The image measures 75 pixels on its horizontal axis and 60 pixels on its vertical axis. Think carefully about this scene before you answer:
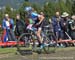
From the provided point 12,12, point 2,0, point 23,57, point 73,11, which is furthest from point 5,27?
point 2,0

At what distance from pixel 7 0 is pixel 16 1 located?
1.16m

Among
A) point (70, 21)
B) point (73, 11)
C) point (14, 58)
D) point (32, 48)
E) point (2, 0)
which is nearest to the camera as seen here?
point (14, 58)

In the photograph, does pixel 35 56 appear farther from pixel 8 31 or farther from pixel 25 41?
pixel 8 31

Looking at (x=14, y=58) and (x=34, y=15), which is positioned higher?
(x=34, y=15)

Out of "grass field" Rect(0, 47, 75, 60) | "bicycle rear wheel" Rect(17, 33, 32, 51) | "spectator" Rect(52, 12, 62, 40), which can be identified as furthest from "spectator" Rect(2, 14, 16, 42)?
"grass field" Rect(0, 47, 75, 60)

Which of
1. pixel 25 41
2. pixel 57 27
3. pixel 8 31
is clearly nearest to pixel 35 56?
pixel 25 41

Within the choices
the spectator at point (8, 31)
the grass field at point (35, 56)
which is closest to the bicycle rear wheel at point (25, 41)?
the grass field at point (35, 56)

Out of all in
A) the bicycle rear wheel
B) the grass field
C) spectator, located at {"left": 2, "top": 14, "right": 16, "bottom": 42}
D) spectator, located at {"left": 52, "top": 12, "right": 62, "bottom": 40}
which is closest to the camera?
the grass field

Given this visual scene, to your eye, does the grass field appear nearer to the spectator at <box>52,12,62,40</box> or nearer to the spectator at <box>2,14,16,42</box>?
the spectator at <box>2,14,16,42</box>

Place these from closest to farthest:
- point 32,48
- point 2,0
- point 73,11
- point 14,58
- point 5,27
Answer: point 14,58 → point 32,48 → point 5,27 → point 73,11 → point 2,0

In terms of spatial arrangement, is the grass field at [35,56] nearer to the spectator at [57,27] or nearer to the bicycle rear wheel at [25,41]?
the bicycle rear wheel at [25,41]

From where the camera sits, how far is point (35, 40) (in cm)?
1493

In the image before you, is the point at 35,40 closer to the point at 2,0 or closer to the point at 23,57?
the point at 23,57

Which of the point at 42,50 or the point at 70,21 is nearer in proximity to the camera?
the point at 42,50
